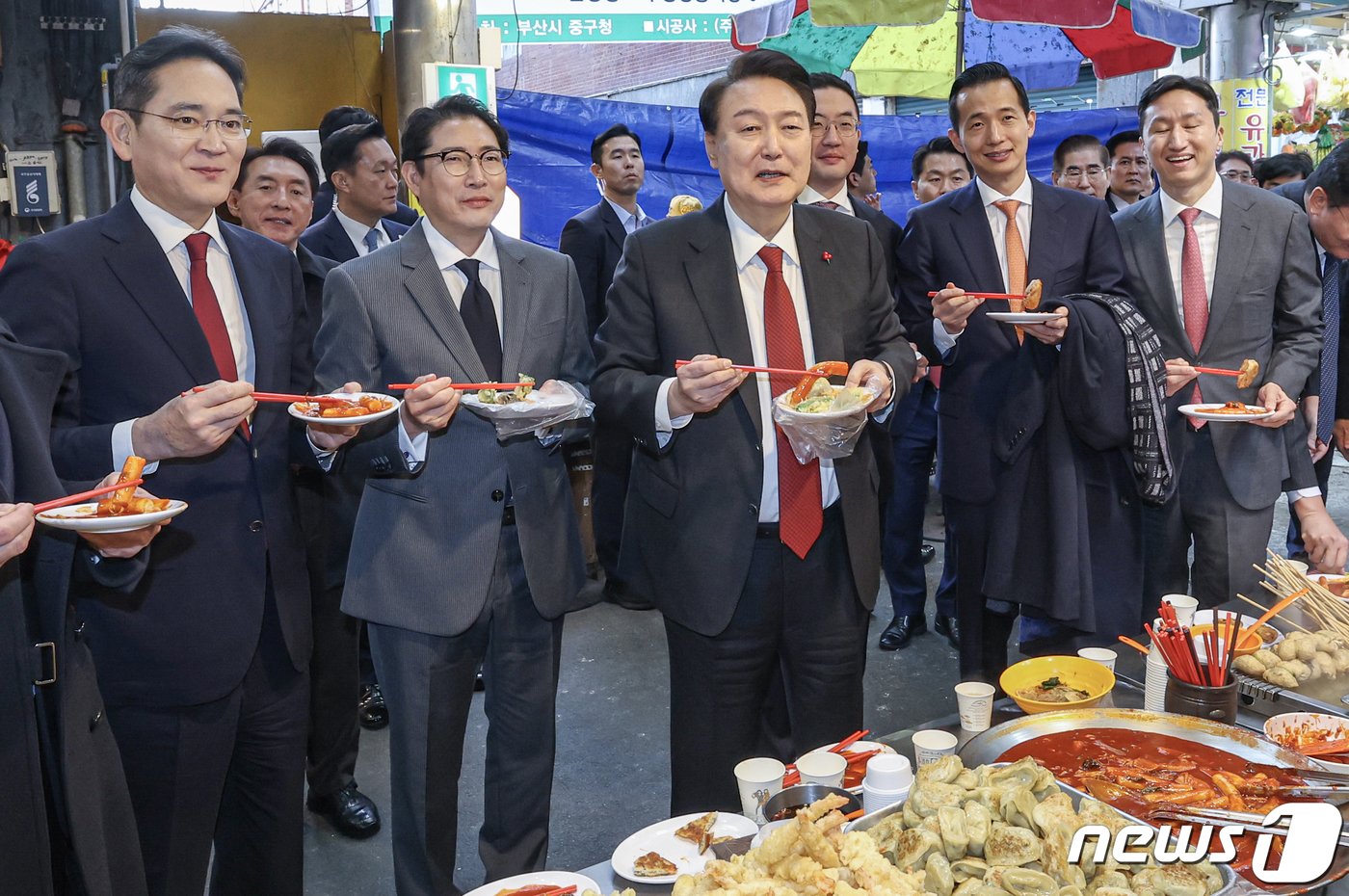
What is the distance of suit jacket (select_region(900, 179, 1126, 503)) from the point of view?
313 cm

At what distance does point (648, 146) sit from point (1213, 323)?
5.64m

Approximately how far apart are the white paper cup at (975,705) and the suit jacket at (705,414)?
0.60 m

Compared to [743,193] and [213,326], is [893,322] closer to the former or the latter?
[743,193]

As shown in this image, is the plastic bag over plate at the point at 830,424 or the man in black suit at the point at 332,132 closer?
the plastic bag over plate at the point at 830,424

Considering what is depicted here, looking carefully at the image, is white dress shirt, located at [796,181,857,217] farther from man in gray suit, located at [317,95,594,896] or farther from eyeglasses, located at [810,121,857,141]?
man in gray suit, located at [317,95,594,896]

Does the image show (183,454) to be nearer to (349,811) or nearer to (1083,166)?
(349,811)

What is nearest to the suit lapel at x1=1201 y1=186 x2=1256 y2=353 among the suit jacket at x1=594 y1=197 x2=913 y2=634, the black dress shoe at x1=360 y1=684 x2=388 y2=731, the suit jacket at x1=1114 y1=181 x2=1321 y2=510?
the suit jacket at x1=1114 y1=181 x2=1321 y2=510

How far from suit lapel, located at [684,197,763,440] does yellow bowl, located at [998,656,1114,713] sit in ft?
2.48

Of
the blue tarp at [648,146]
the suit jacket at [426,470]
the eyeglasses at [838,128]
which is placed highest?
the blue tarp at [648,146]

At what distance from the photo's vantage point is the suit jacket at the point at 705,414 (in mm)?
2459

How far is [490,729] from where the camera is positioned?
2.69 metres

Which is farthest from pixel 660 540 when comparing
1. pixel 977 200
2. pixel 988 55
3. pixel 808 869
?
pixel 988 55

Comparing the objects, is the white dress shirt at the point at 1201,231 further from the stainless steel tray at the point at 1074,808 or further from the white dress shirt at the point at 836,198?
the stainless steel tray at the point at 1074,808

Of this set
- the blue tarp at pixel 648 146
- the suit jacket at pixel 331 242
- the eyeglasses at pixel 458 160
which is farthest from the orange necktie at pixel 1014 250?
the blue tarp at pixel 648 146
